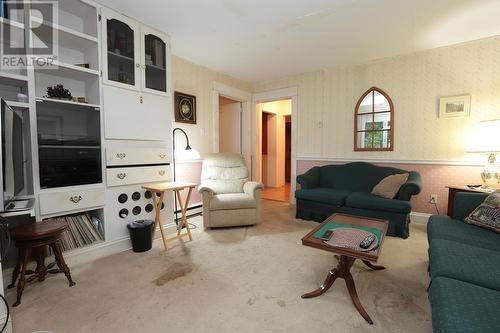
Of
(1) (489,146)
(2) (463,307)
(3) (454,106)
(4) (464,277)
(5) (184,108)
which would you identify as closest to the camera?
(2) (463,307)

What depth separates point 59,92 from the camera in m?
2.20

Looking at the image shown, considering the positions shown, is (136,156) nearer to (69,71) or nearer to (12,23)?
(69,71)

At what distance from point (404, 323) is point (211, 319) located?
123 cm

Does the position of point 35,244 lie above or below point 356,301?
above

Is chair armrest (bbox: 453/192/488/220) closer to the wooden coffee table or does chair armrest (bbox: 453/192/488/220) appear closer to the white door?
the wooden coffee table

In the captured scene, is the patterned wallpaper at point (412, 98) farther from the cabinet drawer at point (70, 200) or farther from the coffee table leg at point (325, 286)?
the cabinet drawer at point (70, 200)

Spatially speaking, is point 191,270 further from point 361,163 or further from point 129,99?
point 361,163

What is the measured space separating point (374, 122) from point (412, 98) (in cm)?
60

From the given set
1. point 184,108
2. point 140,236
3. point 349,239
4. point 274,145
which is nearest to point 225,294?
point 349,239

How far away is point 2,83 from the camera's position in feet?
6.47

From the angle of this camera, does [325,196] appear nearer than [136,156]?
No

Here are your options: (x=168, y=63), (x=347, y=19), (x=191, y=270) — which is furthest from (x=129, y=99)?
(x=347, y=19)

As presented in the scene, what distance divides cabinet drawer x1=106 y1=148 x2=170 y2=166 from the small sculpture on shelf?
0.60 meters

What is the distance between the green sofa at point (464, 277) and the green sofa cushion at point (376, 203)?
0.79 metres
